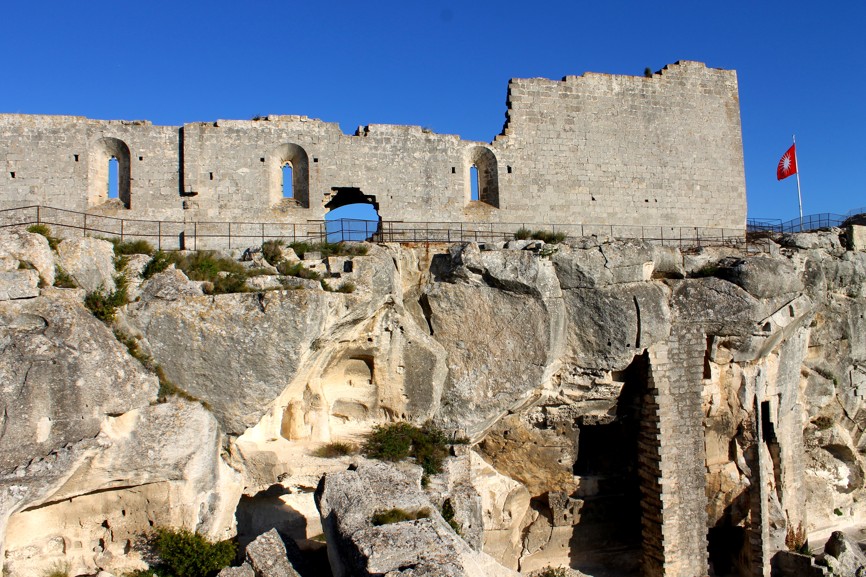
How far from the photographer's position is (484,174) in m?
17.8

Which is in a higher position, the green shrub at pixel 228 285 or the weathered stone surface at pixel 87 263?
the weathered stone surface at pixel 87 263

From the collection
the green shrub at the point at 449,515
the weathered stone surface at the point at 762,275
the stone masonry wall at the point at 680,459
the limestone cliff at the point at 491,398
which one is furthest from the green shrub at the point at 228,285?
the weathered stone surface at the point at 762,275

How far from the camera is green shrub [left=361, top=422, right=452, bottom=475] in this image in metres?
13.0

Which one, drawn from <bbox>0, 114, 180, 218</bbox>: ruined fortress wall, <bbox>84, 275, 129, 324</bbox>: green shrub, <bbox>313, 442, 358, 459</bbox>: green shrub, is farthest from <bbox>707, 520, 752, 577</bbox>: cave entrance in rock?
<bbox>0, 114, 180, 218</bbox>: ruined fortress wall

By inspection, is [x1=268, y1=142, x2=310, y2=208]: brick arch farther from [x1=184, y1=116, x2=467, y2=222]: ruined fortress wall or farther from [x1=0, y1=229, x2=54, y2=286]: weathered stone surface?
[x1=0, y1=229, x2=54, y2=286]: weathered stone surface

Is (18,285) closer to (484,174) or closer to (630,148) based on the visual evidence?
(484,174)

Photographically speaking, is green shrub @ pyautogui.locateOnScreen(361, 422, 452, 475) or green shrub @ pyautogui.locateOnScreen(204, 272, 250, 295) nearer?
green shrub @ pyautogui.locateOnScreen(204, 272, 250, 295)

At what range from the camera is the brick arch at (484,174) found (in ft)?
57.5

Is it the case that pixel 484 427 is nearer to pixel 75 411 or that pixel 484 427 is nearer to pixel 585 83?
pixel 75 411

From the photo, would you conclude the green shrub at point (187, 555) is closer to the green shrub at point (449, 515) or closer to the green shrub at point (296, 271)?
the green shrub at point (449, 515)

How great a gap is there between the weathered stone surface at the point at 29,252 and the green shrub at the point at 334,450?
5399 mm

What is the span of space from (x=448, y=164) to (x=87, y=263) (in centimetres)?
883

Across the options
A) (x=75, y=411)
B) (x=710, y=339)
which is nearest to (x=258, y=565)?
(x=75, y=411)

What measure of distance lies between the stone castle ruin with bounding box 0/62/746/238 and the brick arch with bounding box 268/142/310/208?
31mm
